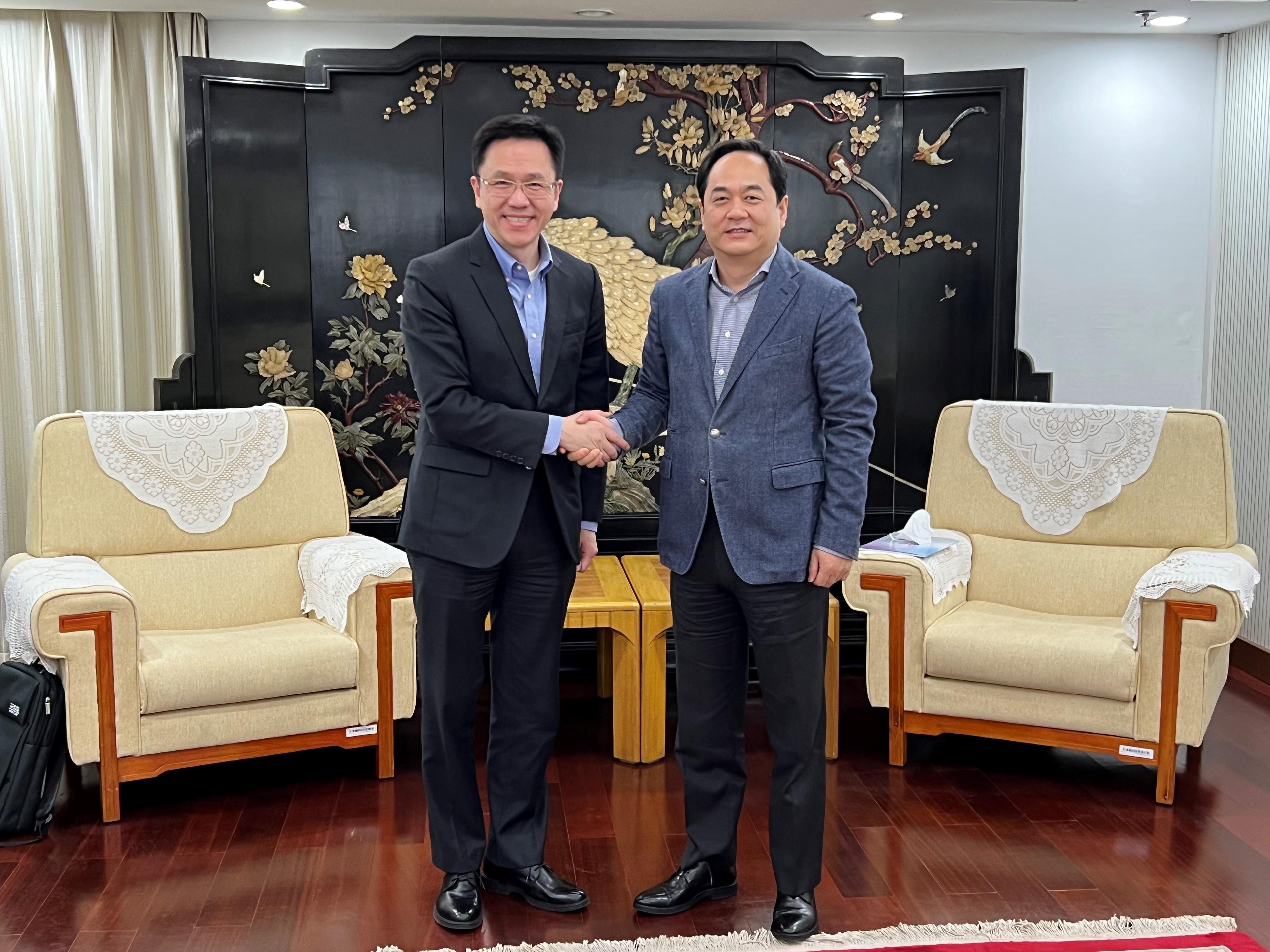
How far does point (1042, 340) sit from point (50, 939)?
3851 mm

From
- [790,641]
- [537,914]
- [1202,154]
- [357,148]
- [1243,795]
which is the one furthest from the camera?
[1202,154]

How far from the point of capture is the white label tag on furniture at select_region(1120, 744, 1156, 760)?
10.8ft

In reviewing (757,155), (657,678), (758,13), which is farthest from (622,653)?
(758,13)

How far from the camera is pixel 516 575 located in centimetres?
255

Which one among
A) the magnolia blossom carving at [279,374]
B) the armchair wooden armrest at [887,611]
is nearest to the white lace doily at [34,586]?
the magnolia blossom carving at [279,374]

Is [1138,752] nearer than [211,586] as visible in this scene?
Yes

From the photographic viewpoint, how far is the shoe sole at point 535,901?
103 inches

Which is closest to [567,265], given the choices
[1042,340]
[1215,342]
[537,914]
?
[537,914]

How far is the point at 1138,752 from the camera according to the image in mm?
3297

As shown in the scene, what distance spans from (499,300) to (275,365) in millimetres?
2052

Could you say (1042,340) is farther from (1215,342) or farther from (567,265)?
(567,265)

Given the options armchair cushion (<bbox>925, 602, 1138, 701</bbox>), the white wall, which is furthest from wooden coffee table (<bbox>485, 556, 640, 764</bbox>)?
the white wall

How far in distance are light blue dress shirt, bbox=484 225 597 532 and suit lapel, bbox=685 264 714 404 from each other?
0.29 meters

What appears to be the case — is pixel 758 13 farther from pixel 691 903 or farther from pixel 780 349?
pixel 691 903
